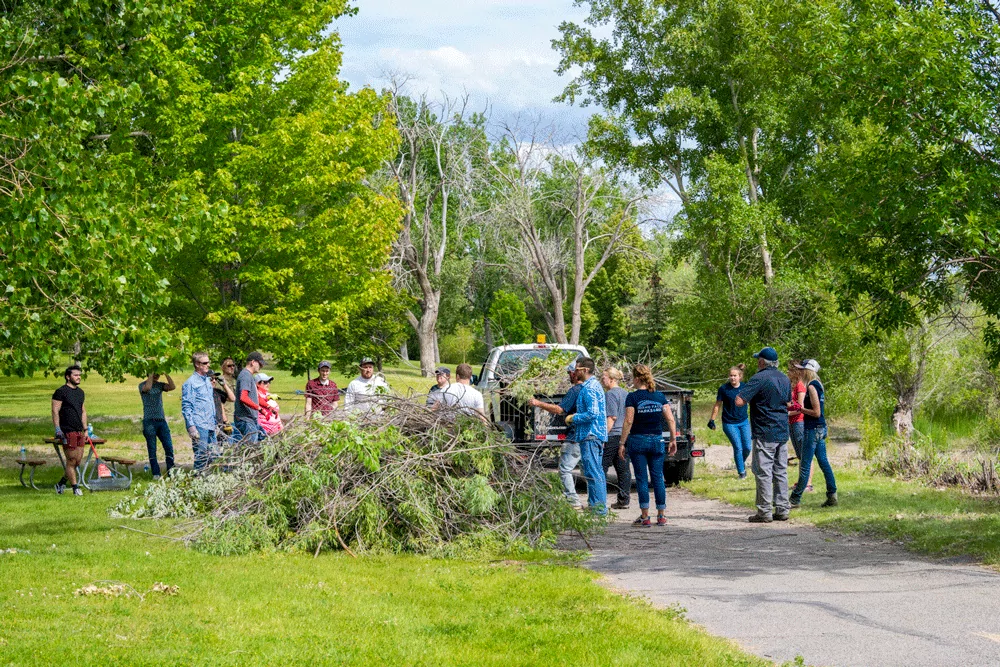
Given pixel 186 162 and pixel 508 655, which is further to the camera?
pixel 186 162

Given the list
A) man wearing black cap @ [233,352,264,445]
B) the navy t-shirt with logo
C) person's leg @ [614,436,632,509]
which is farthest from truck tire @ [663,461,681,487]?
man wearing black cap @ [233,352,264,445]

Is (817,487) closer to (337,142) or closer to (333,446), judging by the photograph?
(333,446)

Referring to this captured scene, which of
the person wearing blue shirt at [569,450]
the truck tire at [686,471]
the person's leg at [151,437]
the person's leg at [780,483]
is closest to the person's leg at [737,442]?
the truck tire at [686,471]

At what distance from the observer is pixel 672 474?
54.5 ft

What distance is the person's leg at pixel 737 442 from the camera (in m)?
16.5

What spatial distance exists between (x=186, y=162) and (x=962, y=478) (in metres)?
13.4

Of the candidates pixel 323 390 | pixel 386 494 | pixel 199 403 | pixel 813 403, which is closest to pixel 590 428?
pixel 386 494

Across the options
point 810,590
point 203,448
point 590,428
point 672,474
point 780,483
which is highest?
point 590,428

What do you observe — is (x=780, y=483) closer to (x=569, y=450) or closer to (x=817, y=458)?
(x=817, y=458)

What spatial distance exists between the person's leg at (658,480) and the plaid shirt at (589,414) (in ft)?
2.47

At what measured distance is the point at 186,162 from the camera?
18609 mm

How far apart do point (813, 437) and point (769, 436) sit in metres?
1.17

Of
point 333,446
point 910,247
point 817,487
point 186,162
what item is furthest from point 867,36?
point 186,162

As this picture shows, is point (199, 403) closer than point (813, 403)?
No
